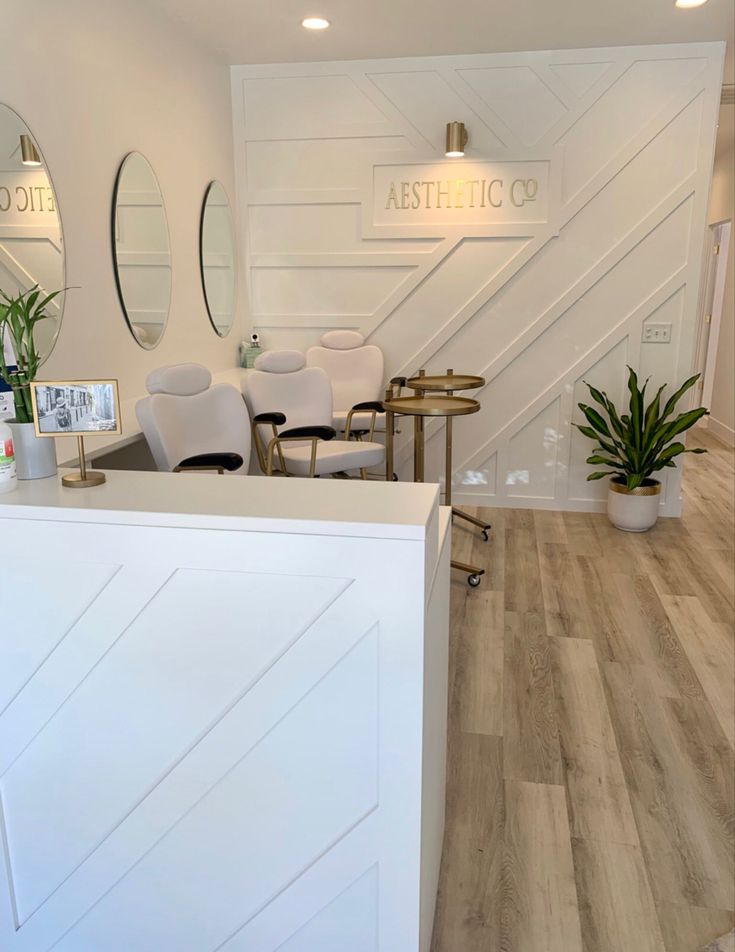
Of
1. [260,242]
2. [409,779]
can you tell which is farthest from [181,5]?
[409,779]

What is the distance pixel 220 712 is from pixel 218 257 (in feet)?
11.6

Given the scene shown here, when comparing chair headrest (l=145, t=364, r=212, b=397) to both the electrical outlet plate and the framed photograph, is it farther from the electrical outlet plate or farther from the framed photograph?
the electrical outlet plate

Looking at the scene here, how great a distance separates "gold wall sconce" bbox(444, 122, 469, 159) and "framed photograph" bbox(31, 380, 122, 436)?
3.42 meters

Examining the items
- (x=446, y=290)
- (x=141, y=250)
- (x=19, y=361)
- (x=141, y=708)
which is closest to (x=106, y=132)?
A: (x=141, y=250)

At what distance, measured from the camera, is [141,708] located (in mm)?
1387

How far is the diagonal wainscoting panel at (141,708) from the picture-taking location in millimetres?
1298

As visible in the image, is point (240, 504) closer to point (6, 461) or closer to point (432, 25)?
point (6, 461)

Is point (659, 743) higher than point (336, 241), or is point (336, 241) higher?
point (336, 241)

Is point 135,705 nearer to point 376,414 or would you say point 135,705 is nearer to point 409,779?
point 409,779

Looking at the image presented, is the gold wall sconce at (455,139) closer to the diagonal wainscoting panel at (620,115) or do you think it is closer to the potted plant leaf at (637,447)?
the diagonal wainscoting panel at (620,115)

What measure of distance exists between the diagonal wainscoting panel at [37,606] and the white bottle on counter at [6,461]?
0.53ft

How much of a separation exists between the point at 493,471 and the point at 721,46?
2663 mm

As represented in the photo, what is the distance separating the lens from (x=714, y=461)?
6.13 meters

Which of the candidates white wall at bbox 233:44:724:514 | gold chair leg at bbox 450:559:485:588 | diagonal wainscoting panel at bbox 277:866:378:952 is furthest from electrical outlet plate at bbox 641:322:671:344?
diagonal wainscoting panel at bbox 277:866:378:952
